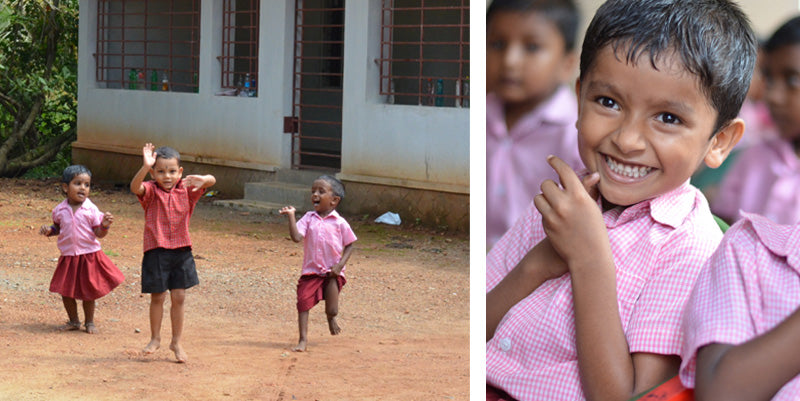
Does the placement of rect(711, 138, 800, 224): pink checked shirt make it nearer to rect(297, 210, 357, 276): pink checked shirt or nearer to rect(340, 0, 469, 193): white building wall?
rect(297, 210, 357, 276): pink checked shirt

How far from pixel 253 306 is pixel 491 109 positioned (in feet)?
17.7

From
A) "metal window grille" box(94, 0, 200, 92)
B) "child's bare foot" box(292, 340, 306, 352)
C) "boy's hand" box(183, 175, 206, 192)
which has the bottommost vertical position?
"child's bare foot" box(292, 340, 306, 352)

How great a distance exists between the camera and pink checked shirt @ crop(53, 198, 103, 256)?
587cm

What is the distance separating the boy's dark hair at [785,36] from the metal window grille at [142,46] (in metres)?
11.2

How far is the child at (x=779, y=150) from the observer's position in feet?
4.27

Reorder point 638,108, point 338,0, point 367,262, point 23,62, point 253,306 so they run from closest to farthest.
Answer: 1. point 638,108
2. point 253,306
3. point 367,262
4. point 338,0
5. point 23,62

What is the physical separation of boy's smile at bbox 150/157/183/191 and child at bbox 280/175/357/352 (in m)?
0.74

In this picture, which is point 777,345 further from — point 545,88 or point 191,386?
point 191,386

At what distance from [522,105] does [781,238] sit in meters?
0.50

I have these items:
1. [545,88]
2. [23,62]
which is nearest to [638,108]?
[545,88]

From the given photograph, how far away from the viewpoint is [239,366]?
17.4 ft

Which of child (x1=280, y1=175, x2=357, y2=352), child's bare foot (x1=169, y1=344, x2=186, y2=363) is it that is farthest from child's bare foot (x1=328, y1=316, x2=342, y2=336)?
child's bare foot (x1=169, y1=344, x2=186, y2=363)

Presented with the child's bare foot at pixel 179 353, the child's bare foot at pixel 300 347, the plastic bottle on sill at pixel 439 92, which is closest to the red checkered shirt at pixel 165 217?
the child's bare foot at pixel 179 353

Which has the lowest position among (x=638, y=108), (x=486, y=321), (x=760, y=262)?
(x=486, y=321)
